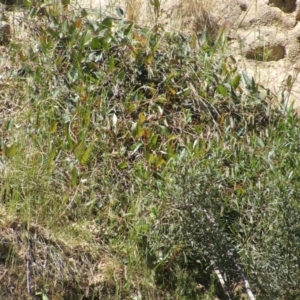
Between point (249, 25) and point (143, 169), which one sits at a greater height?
point (249, 25)

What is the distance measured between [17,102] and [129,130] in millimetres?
750

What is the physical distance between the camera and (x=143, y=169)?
15.9ft

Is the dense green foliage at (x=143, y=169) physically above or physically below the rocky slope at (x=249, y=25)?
below

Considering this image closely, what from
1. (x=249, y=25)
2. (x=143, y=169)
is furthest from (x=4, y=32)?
(x=249, y=25)

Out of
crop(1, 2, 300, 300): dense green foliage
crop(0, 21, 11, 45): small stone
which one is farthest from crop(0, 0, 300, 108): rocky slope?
crop(1, 2, 300, 300): dense green foliage

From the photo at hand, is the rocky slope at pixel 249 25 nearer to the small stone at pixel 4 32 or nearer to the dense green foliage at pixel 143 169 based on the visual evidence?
the small stone at pixel 4 32

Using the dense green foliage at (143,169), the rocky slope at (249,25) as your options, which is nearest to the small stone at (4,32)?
the rocky slope at (249,25)

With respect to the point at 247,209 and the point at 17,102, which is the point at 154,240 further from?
the point at 17,102

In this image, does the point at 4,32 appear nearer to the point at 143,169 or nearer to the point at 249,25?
the point at 143,169

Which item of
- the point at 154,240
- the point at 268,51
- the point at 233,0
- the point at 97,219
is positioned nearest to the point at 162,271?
the point at 154,240

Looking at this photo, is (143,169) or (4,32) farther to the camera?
(4,32)

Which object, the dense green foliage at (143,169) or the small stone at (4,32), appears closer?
the dense green foliage at (143,169)

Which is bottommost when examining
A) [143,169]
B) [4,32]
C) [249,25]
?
[143,169]

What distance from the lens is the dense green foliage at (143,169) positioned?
434 cm
